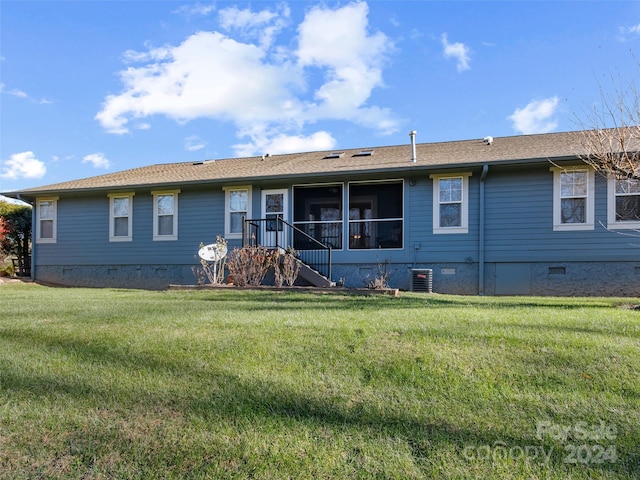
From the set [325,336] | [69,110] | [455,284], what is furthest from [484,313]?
[69,110]

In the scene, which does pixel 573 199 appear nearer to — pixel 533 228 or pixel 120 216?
pixel 533 228

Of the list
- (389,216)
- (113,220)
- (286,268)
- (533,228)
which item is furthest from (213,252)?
(533,228)

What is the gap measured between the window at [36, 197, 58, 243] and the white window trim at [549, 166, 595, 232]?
539 inches

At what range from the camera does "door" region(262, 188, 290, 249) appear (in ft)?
37.3

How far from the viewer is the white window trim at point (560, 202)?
929 centimetres

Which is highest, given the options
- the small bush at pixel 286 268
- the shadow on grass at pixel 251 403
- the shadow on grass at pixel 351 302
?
the small bush at pixel 286 268

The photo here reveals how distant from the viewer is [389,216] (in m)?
13.4

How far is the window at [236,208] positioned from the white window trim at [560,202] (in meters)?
7.37

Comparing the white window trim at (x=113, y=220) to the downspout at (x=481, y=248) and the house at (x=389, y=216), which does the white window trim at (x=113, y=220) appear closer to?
the house at (x=389, y=216)

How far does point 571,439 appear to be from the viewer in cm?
221

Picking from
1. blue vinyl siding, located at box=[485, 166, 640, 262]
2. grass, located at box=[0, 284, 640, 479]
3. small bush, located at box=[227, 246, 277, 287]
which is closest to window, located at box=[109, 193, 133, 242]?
small bush, located at box=[227, 246, 277, 287]

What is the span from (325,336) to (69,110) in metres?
15.5

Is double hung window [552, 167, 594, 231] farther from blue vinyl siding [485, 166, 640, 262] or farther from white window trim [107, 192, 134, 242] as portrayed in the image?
white window trim [107, 192, 134, 242]

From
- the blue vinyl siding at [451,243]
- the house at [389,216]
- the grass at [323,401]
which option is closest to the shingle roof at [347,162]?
the house at [389,216]
